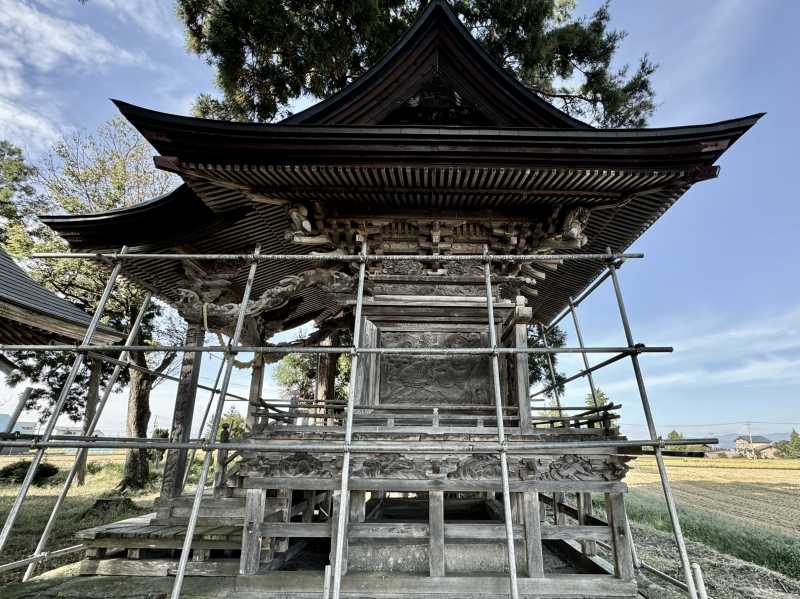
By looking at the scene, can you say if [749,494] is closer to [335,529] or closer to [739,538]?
[739,538]

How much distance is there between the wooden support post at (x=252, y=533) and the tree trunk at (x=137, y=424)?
11820 mm

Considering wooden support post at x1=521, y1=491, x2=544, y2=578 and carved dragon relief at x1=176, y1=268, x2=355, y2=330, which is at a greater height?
carved dragon relief at x1=176, y1=268, x2=355, y2=330

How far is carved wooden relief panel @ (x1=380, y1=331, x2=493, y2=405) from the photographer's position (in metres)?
6.73

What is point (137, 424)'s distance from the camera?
1455 cm

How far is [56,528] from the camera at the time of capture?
923cm

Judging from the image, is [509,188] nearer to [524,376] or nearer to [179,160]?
[524,376]

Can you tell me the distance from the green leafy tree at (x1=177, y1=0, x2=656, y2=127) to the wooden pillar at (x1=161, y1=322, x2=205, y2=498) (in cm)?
841

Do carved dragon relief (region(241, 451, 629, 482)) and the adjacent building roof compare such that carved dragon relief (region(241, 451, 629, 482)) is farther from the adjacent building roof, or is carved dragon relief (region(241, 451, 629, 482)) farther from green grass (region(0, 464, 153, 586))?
green grass (region(0, 464, 153, 586))

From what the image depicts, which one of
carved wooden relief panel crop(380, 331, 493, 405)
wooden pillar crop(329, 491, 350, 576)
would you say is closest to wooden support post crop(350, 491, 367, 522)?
wooden pillar crop(329, 491, 350, 576)

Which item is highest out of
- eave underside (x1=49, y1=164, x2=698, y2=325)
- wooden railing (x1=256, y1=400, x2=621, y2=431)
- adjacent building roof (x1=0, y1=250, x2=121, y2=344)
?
eave underside (x1=49, y1=164, x2=698, y2=325)

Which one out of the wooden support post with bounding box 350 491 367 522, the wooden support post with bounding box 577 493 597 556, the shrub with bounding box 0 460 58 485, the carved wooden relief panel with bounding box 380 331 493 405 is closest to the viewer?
the wooden support post with bounding box 350 491 367 522

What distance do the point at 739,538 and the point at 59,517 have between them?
16.7 m

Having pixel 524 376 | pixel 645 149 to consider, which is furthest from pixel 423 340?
pixel 645 149

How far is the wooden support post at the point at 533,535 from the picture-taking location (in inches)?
174
